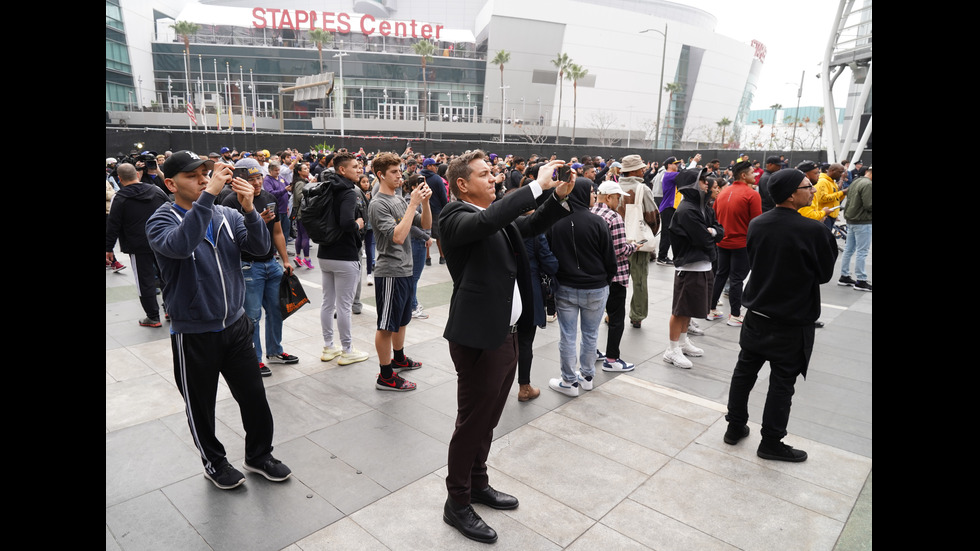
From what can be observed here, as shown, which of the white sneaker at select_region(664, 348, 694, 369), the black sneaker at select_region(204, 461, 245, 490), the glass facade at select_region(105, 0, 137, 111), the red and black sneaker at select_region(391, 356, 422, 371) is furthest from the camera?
the glass facade at select_region(105, 0, 137, 111)

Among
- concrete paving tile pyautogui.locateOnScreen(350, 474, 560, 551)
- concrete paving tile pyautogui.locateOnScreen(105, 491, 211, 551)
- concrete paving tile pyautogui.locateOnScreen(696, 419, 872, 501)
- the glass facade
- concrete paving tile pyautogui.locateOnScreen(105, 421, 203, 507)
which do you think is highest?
the glass facade

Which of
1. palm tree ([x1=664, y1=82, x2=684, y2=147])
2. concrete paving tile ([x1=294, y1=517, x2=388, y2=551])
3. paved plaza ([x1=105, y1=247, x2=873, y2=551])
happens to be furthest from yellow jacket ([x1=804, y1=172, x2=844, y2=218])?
palm tree ([x1=664, y1=82, x2=684, y2=147])

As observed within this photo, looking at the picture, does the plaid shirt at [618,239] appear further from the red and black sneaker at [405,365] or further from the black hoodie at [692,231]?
the red and black sneaker at [405,365]

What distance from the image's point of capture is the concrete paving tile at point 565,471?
11.5 feet

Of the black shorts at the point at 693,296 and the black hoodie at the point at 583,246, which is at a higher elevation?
the black hoodie at the point at 583,246

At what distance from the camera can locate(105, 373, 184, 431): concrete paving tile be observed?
447cm

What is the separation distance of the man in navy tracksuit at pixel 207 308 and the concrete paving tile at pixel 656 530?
2108 mm

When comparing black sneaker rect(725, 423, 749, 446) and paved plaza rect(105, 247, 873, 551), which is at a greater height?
black sneaker rect(725, 423, 749, 446)

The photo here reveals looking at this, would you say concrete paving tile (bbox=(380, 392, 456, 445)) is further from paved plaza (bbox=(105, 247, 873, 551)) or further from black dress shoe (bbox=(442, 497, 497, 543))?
black dress shoe (bbox=(442, 497, 497, 543))

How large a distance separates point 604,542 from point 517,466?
910 mm

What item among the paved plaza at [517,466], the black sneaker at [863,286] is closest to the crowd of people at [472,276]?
the paved plaza at [517,466]

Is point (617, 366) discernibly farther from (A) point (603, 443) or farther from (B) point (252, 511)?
(B) point (252, 511)

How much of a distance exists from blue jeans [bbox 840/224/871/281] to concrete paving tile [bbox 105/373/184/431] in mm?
10210

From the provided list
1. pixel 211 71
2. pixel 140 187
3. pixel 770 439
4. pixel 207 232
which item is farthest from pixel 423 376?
pixel 211 71
